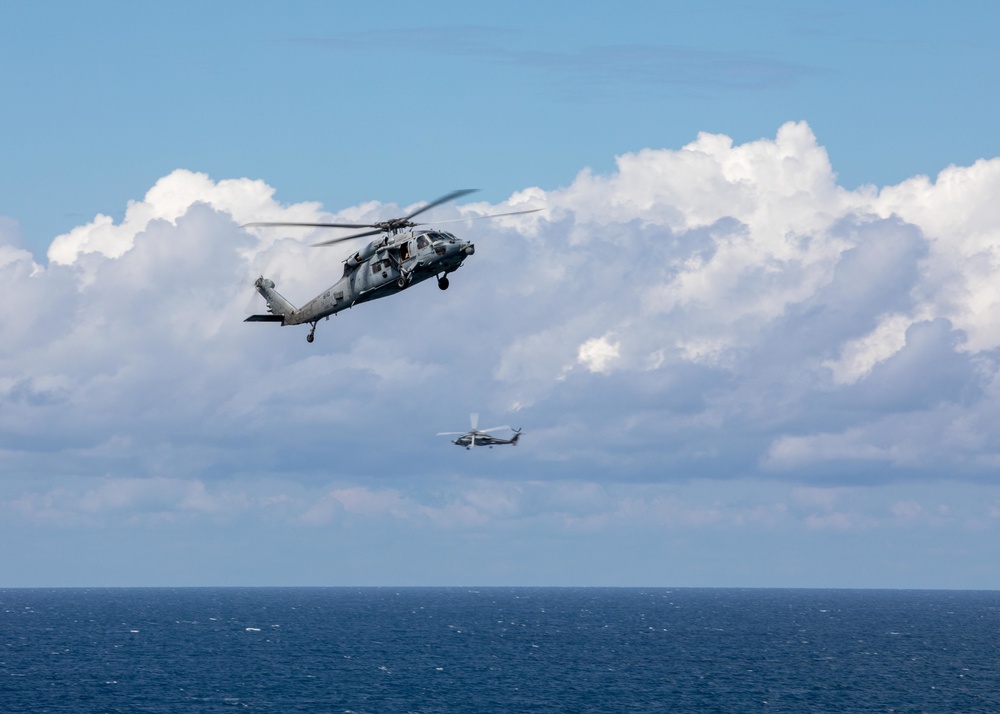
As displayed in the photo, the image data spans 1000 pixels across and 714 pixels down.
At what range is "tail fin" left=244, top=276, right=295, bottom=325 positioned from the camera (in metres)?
89.6

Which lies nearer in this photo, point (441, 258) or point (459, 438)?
point (441, 258)

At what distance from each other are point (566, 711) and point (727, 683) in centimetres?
4251

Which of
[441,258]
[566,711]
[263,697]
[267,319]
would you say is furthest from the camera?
[263,697]

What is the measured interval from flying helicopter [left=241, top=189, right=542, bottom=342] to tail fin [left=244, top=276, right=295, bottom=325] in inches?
148

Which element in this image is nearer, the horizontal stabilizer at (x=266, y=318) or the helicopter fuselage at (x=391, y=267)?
the helicopter fuselage at (x=391, y=267)

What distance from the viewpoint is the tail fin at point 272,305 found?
294 ft

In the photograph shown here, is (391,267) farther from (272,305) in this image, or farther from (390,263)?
(272,305)

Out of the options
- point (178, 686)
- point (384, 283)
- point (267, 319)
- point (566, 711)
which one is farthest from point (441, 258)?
point (178, 686)

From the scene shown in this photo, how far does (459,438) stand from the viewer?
14138cm

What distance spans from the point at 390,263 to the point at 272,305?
66.1 feet

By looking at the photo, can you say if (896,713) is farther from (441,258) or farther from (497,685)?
(441,258)

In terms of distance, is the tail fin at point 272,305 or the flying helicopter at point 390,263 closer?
the flying helicopter at point 390,263

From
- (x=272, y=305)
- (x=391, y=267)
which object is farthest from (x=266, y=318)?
(x=391, y=267)

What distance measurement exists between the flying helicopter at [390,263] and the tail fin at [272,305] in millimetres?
3757
